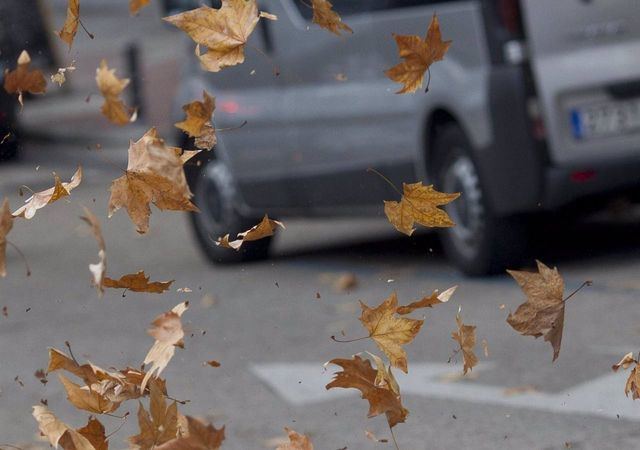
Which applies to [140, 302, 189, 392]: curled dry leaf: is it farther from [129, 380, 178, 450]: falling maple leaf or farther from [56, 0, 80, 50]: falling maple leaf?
[56, 0, 80, 50]: falling maple leaf

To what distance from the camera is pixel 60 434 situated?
139 inches

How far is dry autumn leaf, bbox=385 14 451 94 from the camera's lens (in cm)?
346

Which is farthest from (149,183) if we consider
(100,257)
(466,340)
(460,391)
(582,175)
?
(582,175)

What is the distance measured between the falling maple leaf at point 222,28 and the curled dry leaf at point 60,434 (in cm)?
78

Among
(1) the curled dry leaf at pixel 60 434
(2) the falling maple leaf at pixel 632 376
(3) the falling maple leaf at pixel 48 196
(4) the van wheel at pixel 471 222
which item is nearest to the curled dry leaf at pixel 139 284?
(3) the falling maple leaf at pixel 48 196

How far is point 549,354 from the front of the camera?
580 cm

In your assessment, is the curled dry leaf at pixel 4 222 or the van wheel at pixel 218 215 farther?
the van wheel at pixel 218 215

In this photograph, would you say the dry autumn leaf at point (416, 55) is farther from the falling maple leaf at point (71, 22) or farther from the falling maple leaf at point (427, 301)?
the falling maple leaf at point (71, 22)

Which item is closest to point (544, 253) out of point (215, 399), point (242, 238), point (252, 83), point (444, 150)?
point (444, 150)

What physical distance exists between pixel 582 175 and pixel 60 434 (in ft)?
13.8

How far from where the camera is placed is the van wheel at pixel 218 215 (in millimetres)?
9258

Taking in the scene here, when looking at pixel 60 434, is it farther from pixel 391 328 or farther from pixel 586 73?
pixel 586 73

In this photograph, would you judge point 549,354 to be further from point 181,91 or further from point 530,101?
point 181,91

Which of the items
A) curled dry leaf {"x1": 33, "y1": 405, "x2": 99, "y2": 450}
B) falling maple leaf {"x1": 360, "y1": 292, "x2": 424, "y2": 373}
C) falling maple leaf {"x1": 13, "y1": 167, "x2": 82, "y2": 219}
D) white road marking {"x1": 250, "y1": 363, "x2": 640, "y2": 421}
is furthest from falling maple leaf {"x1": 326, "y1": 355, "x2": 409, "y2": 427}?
white road marking {"x1": 250, "y1": 363, "x2": 640, "y2": 421}
